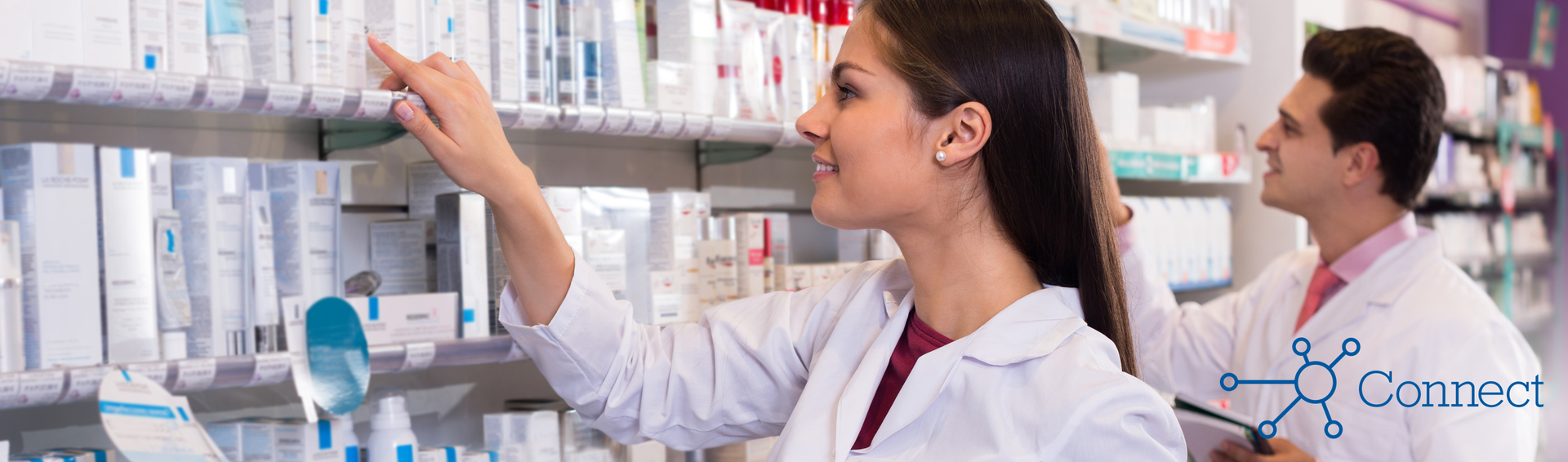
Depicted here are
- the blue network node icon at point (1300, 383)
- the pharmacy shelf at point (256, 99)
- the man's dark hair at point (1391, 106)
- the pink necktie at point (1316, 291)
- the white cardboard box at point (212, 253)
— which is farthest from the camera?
the pink necktie at point (1316, 291)

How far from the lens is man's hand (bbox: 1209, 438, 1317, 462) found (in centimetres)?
167

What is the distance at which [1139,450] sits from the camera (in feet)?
3.62

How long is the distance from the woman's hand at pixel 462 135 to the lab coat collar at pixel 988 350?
1.54ft

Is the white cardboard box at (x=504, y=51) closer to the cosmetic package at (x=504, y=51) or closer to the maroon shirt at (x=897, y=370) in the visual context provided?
the cosmetic package at (x=504, y=51)

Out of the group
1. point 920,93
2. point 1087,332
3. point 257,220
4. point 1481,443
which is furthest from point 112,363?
point 1481,443

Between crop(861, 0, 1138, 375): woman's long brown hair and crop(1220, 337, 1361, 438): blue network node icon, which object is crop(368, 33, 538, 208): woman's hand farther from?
crop(1220, 337, 1361, 438): blue network node icon

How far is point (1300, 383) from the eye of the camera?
207 cm

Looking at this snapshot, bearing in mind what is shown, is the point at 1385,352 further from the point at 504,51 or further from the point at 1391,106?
the point at 504,51

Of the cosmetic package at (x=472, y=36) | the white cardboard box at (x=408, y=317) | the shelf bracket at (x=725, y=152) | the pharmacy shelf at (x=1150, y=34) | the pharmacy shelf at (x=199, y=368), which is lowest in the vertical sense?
the pharmacy shelf at (x=199, y=368)

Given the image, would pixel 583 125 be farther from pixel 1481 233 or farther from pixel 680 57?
pixel 1481 233

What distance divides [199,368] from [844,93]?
829 millimetres

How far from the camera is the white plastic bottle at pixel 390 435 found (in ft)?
4.95

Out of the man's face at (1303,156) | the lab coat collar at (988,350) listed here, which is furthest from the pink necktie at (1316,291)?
the lab coat collar at (988,350)

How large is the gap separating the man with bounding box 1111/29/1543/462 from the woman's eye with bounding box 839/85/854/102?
857mm
